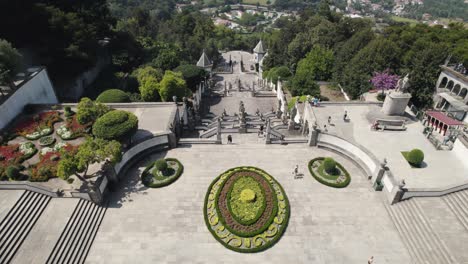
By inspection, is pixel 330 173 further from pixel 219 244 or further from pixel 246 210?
pixel 219 244

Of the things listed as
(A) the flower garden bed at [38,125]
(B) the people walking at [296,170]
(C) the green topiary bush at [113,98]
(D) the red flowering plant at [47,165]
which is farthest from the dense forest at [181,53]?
(B) the people walking at [296,170]

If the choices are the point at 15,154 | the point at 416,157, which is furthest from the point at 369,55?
the point at 15,154

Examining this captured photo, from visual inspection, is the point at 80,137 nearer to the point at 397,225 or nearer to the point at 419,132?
the point at 397,225

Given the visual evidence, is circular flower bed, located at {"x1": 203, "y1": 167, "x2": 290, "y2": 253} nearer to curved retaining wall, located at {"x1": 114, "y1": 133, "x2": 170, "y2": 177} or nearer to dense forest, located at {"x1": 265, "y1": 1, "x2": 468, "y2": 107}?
curved retaining wall, located at {"x1": 114, "y1": 133, "x2": 170, "y2": 177}

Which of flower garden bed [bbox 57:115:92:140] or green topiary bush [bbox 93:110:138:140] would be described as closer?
green topiary bush [bbox 93:110:138:140]

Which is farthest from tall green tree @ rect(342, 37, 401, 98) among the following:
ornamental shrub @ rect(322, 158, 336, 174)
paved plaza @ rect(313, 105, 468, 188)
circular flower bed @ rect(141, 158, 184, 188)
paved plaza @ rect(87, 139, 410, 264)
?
circular flower bed @ rect(141, 158, 184, 188)

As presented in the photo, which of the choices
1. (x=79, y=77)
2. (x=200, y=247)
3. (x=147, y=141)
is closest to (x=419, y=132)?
(x=200, y=247)
